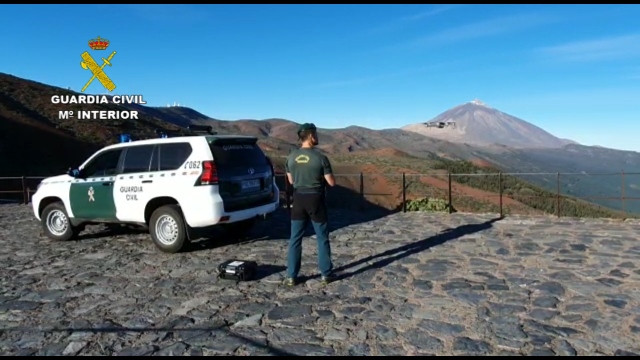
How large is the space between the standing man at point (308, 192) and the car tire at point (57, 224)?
217 inches

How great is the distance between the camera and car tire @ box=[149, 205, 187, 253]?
767 centimetres

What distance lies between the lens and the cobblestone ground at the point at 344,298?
4.23 m

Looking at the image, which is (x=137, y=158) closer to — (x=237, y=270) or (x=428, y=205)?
(x=237, y=270)

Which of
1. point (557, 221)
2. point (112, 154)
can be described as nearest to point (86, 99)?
point (112, 154)

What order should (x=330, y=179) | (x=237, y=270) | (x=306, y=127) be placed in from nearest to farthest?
(x=330, y=179)
(x=306, y=127)
(x=237, y=270)

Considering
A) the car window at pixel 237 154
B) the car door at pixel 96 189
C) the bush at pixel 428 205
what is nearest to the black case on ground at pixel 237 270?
the car window at pixel 237 154

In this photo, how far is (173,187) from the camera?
7566mm

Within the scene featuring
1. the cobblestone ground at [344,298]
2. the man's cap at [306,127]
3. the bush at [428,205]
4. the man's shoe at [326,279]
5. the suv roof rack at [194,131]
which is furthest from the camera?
the bush at [428,205]

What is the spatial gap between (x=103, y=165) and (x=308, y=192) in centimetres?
488

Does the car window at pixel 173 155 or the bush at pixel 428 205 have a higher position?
the car window at pixel 173 155

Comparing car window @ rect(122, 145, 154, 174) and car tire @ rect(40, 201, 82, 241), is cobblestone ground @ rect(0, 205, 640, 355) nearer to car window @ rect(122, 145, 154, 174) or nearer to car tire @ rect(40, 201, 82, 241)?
car tire @ rect(40, 201, 82, 241)

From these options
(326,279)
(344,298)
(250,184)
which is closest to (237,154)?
(250,184)

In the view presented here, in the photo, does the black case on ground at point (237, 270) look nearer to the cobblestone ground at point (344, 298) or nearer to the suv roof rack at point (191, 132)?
the cobblestone ground at point (344, 298)

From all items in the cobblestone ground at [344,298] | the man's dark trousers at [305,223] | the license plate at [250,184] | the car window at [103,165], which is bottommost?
the cobblestone ground at [344,298]
